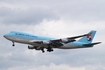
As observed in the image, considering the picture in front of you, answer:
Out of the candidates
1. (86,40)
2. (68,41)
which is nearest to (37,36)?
(68,41)

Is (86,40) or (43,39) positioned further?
(86,40)

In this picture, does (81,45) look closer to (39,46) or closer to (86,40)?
(86,40)

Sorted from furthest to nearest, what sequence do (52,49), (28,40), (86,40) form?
(86,40)
(52,49)
(28,40)

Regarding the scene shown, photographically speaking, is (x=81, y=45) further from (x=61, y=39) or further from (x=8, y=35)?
(x=8, y=35)

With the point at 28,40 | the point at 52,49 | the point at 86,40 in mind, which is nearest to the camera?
the point at 28,40

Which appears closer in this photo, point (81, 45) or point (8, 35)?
point (8, 35)

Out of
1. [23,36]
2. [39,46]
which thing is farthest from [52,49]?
[23,36]

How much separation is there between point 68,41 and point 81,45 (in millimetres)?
9509

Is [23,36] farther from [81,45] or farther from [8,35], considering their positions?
[81,45]

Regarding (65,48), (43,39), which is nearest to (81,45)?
(65,48)

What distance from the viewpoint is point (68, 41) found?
11306 cm

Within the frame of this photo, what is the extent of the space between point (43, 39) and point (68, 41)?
25.6 ft

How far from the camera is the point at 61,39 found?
371ft

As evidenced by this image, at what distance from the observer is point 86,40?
414ft
